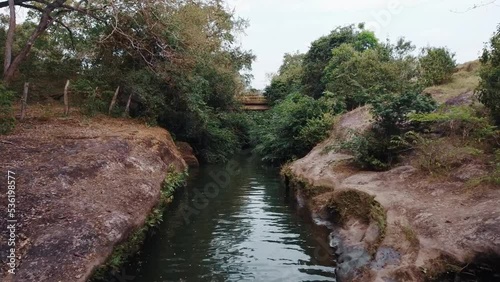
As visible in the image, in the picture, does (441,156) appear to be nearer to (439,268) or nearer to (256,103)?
(439,268)

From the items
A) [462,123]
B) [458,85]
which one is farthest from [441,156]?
[458,85]

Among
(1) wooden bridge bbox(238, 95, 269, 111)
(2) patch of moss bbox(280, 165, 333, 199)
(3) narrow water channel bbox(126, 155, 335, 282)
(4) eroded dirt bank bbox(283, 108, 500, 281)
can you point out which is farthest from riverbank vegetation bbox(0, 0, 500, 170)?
(1) wooden bridge bbox(238, 95, 269, 111)

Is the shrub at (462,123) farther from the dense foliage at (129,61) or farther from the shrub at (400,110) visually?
the dense foliage at (129,61)

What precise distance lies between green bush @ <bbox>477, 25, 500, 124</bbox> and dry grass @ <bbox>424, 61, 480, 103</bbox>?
3928 millimetres

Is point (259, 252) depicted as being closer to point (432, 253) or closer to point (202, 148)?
point (432, 253)

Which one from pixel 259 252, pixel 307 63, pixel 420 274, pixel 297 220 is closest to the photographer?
pixel 420 274

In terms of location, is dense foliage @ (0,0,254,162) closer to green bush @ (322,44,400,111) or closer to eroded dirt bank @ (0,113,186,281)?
eroded dirt bank @ (0,113,186,281)

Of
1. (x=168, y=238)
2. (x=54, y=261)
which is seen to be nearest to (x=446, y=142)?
(x=168, y=238)

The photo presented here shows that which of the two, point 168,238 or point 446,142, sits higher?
point 446,142

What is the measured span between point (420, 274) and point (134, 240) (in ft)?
16.9

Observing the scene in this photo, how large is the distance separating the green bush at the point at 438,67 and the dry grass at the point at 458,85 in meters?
0.39

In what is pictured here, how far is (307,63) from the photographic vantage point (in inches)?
1275

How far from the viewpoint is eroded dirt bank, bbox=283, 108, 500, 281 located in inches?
238

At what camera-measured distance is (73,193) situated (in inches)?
318
